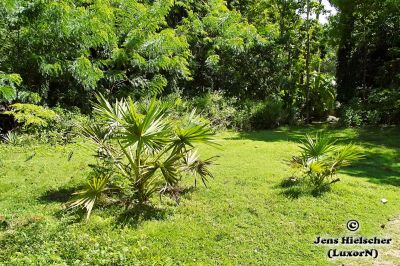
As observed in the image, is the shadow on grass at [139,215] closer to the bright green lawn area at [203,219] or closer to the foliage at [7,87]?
the bright green lawn area at [203,219]

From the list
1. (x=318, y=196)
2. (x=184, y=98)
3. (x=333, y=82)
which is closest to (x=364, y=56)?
(x=333, y=82)

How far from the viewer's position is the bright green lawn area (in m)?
3.54

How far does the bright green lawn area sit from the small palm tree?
0.27 m

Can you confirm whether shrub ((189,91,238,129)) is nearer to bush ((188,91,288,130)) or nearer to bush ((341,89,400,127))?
bush ((188,91,288,130))

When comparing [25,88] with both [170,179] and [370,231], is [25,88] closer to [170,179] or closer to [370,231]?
[170,179]

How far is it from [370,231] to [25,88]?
741 cm

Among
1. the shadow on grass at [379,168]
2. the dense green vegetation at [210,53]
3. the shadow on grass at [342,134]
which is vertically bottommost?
the shadow on grass at [379,168]

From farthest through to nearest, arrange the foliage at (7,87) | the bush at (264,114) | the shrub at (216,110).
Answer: the bush at (264,114)
the shrub at (216,110)
the foliage at (7,87)

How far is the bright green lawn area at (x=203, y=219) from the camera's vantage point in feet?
11.6

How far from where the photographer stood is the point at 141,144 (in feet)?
14.5

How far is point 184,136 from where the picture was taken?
4.74 m

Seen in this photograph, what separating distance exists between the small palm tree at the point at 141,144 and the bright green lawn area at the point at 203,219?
0.89ft

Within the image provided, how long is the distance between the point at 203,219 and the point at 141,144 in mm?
1203

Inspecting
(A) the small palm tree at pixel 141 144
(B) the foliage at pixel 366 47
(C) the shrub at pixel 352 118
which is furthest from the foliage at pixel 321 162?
(B) the foliage at pixel 366 47
